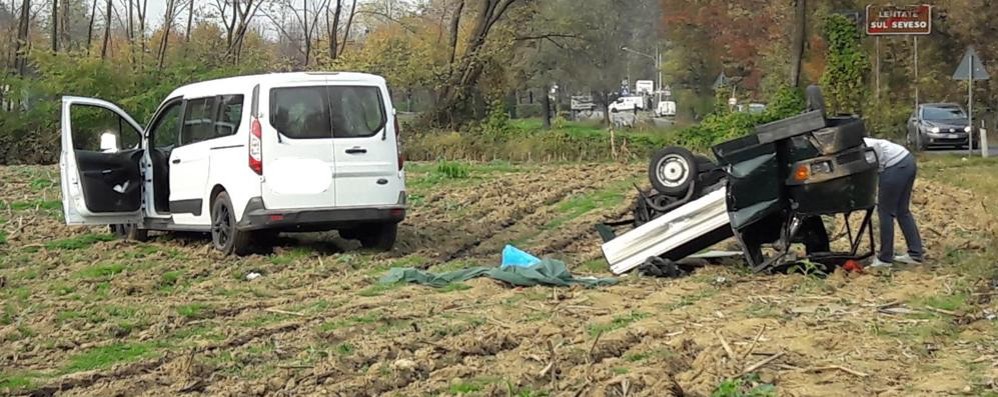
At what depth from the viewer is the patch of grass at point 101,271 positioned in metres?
11.4

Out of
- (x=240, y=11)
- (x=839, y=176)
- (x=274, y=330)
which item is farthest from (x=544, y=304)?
(x=240, y=11)

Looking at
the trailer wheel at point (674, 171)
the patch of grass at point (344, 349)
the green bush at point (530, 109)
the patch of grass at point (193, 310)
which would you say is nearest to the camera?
the patch of grass at point (344, 349)

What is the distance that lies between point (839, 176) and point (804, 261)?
0.90m

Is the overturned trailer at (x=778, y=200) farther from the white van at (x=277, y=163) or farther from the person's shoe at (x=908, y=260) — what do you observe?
the white van at (x=277, y=163)

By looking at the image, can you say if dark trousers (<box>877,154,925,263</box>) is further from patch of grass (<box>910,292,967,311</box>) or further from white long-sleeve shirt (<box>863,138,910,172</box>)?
patch of grass (<box>910,292,967,311</box>)

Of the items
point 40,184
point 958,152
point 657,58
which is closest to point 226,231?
point 40,184

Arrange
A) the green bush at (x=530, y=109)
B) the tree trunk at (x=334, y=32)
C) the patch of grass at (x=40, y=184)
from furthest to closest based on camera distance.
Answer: the green bush at (x=530, y=109) < the tree trunk at (x=334, y=32) < the patch of grass at (x=40, y=184)

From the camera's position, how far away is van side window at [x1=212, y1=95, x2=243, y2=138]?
12.8m

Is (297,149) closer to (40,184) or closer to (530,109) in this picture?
(40,184)

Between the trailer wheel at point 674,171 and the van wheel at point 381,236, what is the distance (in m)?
2.82

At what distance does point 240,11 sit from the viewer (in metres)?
48.0

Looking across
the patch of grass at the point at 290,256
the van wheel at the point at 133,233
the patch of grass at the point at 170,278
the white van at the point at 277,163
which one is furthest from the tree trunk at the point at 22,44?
the patch of grass at the point at 170,278

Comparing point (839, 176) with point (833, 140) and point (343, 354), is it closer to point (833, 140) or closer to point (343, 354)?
point (833, 140)

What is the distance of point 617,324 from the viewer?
8.44 metres
